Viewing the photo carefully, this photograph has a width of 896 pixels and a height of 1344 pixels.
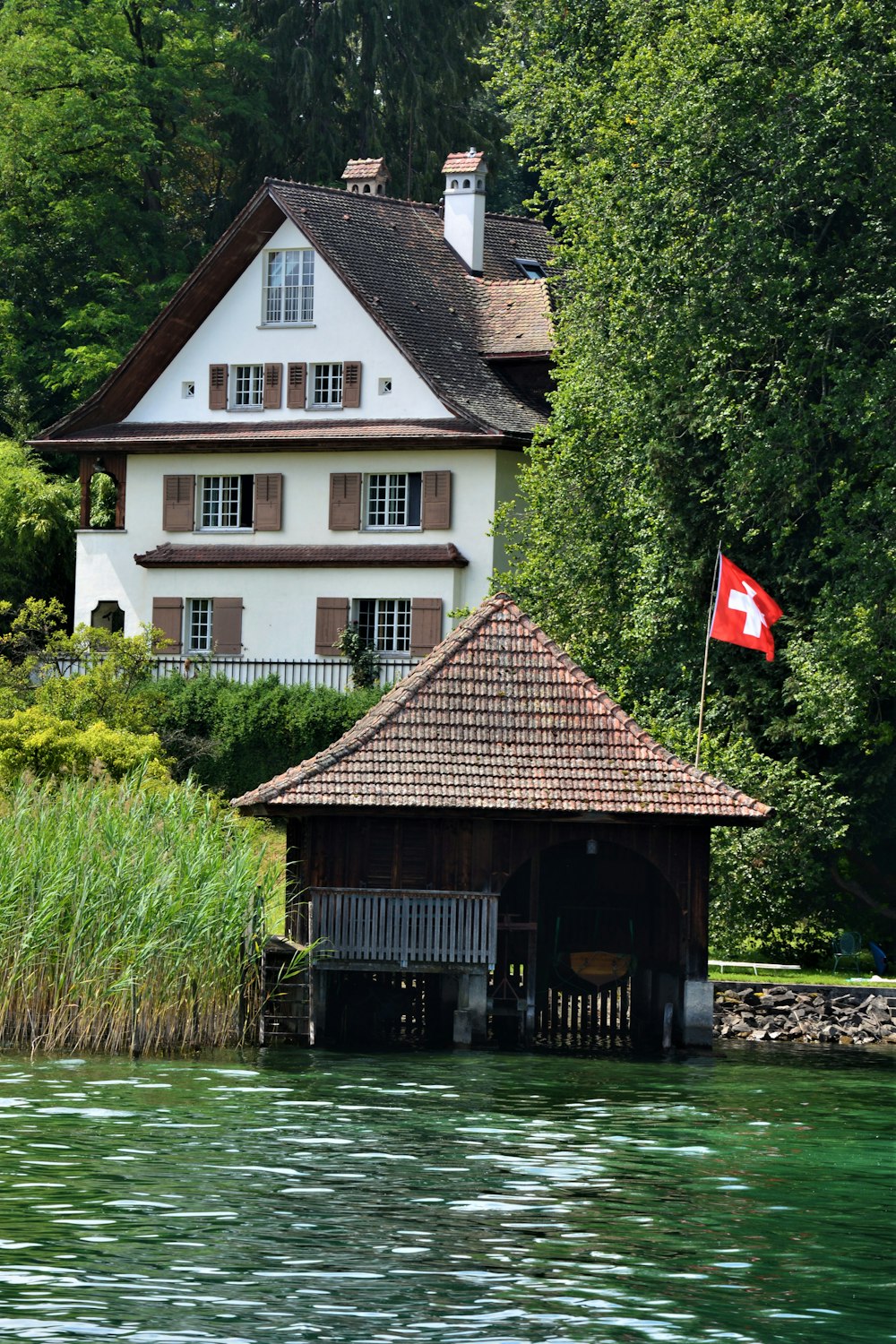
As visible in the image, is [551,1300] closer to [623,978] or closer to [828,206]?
[623,978]

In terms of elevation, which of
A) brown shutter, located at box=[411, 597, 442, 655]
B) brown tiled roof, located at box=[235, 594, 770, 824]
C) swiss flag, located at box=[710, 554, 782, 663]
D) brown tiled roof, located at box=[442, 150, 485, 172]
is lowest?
brown tiled roof, located at box=[235, 594, 770, 824]

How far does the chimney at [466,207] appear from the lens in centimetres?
5459

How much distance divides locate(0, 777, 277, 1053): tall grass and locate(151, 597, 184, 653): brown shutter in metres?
Result: 24.1

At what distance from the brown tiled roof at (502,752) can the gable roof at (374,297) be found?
60.0ft

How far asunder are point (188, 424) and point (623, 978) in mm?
24253

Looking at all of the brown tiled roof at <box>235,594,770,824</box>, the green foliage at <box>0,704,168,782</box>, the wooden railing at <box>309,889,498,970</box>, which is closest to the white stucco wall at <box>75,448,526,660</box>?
the green foliage at <box>0,704,168,782</box>

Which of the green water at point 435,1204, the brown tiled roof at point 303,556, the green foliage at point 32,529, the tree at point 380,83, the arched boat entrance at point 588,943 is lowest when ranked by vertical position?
the green water at point 435,1204

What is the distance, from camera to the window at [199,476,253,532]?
2046 inches

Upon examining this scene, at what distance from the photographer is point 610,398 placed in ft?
130

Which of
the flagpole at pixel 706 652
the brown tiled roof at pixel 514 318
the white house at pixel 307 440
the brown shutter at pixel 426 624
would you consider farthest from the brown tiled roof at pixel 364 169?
A: the flagpole at pixel 706 652

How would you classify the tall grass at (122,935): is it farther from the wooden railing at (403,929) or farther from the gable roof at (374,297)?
the gable roof at (374,297)

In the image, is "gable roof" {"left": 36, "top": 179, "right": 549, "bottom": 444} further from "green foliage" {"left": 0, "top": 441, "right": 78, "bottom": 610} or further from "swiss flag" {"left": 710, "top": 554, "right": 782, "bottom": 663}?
"swiss flag" {"left": 710, "top": 554, "right": 782, "bottom": 663}

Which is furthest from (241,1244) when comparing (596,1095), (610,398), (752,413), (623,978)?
(610,398)

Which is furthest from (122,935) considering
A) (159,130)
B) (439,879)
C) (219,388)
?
(159,130)
